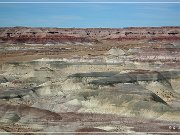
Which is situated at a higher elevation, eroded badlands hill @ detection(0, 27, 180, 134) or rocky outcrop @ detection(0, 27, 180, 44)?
rocky outcrop @ detection(0, 27, 180, 44)

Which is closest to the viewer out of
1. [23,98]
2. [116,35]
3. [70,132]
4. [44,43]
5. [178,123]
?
[70,132]

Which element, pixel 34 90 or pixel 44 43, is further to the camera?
pixel 44 43

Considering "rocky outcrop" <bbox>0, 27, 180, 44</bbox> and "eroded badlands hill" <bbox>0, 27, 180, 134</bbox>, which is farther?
"rocky outcrop" <bbox>0, 27, 180, 44</bbox>

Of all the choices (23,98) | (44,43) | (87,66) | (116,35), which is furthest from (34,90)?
(116,35)

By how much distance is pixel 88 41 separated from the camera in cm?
13225

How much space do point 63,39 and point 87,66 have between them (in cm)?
7250

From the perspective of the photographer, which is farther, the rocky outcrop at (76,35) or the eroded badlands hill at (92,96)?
the rocky outcrop at (76,35)

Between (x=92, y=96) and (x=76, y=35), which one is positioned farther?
(x=76, y=35)

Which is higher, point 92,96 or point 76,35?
point 76,35

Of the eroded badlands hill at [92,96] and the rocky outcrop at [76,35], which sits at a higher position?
the rocky outcrop at [76,35]

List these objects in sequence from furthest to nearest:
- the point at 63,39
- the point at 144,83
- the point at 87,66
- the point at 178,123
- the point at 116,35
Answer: the point at 116,35 → the point at 63,39 → the point at 87,66 → the point at 144,83 → the point at 178,123

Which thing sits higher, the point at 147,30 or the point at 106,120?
the point at 147,30

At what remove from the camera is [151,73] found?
48.4m

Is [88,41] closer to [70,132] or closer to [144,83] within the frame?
[144,83]
